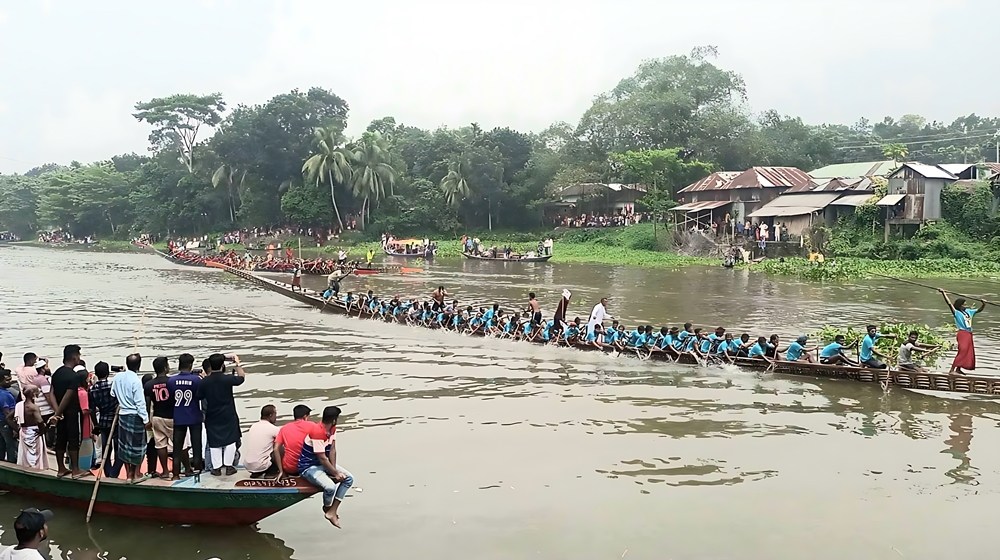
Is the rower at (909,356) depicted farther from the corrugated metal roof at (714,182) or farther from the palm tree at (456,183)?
the palm tree at (456,183)

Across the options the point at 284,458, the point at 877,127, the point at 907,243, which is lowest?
the point at 284,458

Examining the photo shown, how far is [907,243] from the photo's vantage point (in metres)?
36.6

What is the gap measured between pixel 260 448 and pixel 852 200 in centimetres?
4014

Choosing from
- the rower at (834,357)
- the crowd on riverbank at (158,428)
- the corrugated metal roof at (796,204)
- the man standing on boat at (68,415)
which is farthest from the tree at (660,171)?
the man standing on boat at (68,415)

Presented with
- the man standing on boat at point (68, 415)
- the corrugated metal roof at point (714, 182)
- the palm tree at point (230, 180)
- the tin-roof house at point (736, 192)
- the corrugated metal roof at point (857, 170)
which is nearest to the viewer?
the man standing on boat at point (68, 415)

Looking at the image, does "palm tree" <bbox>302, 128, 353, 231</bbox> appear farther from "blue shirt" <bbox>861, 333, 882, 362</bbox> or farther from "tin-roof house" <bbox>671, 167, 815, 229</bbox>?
"blue shirt" <bbox>861, 333, 882, 362</bbox>

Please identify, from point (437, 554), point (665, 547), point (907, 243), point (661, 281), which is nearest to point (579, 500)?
point (665, 547)

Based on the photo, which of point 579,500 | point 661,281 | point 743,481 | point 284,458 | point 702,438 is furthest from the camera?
point 661,281

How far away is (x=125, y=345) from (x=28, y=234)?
294 ft

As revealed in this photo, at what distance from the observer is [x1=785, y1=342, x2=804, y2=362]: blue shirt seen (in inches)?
544

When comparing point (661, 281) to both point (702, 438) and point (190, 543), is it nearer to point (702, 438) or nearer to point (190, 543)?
point (702, 438)

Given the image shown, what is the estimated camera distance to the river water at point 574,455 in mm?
7477

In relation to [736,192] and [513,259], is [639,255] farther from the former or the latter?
[736,192]

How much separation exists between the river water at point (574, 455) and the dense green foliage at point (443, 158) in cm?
3444
